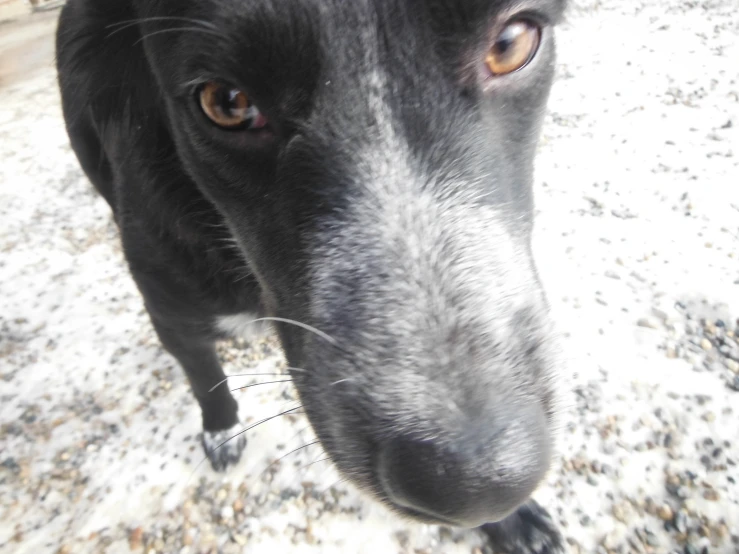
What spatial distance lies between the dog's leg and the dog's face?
0.88m

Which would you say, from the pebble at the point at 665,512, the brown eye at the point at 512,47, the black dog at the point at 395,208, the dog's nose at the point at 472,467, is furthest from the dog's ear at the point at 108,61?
the pebble at the point at 665,512

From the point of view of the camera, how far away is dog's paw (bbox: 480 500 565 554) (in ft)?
6.04

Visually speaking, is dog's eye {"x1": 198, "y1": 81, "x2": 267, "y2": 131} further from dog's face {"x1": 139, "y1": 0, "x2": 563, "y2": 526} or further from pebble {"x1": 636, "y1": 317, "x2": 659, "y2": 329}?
pebble {"x1": 636, "y1": 317, "x2": 659, "y2": 329}

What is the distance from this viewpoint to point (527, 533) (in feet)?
6.07

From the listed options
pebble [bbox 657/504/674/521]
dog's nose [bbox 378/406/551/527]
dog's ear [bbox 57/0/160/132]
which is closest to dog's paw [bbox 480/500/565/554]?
pebble [bbox 657/504/674/521]

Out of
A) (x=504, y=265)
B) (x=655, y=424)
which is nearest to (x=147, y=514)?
(x=504, y=265)

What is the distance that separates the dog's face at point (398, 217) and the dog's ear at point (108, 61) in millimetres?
426

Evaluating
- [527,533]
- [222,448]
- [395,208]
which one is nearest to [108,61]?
[395,208]

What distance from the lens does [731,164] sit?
3104 millimetres

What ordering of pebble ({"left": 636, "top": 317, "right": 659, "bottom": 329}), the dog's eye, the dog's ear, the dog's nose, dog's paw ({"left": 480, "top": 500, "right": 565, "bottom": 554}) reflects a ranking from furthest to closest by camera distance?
pebble ({"left": 636, "top": 317, "right": 659, "bottom": 329})
dog's paw ({"left": 480, "top": 500, "right": 565, "bottom": 554})
the dog's ear
the dog's eye
the dog's nose

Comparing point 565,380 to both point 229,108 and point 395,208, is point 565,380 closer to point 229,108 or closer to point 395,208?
point 395,208

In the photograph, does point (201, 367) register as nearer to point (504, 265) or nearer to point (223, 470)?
point (223, 470)

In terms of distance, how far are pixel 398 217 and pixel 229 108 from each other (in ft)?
1.48

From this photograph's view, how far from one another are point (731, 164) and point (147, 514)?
144 inches
